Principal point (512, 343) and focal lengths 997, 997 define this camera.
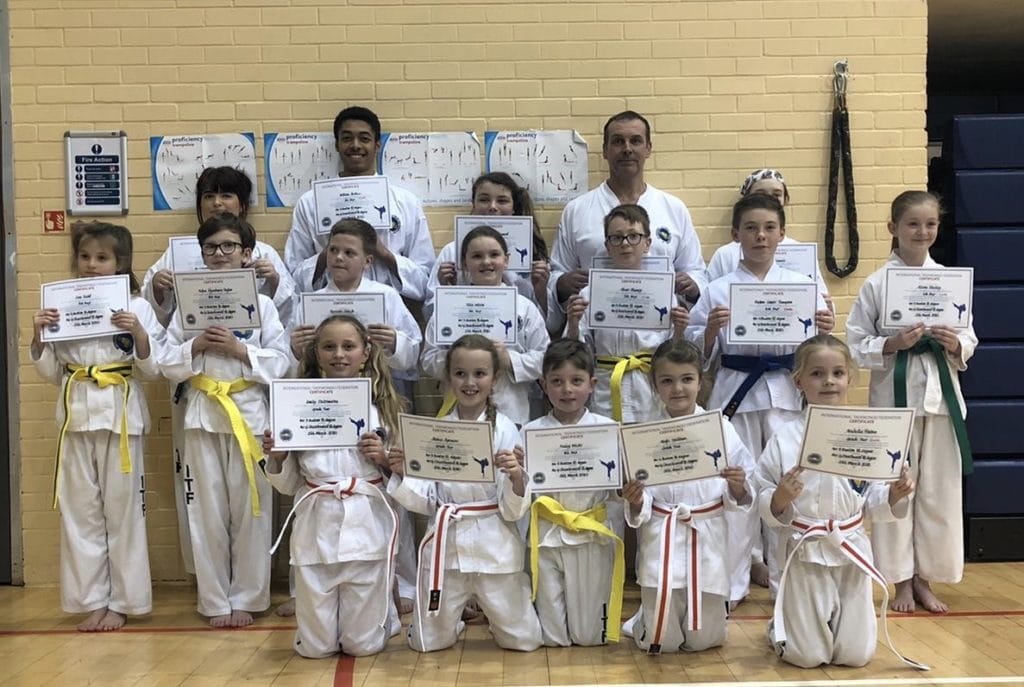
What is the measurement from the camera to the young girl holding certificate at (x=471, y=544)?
3.68 metres

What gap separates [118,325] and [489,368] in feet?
5.22

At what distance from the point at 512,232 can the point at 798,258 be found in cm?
131

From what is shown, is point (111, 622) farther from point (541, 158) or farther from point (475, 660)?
point (541, 158)

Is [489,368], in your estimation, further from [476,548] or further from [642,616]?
[642,616]

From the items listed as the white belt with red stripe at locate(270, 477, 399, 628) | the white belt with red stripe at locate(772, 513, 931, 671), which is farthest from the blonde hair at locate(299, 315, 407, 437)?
the white belt with red stripe at locate(772, 513, 931, 671)

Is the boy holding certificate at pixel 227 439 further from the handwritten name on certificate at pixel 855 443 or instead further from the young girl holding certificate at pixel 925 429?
the young girl holding certificate at pixel 925 429

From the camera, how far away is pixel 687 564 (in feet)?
11.8

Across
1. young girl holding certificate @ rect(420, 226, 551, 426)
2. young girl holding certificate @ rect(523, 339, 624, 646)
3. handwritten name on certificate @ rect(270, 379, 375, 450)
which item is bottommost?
young girl holding certificate @ rect(523, 339, 624, 646)

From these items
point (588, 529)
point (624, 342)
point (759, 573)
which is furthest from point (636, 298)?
point (759, 573)

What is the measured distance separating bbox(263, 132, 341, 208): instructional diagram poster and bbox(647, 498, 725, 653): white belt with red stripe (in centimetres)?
255

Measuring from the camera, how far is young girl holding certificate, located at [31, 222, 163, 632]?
4215mm

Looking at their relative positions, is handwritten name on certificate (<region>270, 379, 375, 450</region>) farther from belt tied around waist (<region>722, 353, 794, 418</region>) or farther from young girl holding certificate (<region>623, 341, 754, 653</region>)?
belt tied around waist (<region>722, 353, 794, 418</region>)

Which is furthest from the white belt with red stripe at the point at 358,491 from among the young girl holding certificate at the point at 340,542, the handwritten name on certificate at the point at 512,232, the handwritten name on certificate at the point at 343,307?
the handwritten name on certificate at the point at 512,232

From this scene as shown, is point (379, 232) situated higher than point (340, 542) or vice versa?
point (379, 232)
